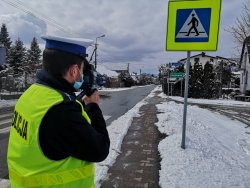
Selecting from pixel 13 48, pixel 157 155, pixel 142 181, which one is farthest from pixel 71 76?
pixel 13 48

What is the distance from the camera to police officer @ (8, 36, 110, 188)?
1860mm

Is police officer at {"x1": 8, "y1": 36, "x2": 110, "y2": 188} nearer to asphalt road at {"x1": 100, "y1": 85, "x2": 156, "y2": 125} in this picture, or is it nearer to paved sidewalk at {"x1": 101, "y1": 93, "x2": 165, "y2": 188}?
paved sidewalk at {"x1": 101, "y1": 93, "x2": 165, "y2": 188}

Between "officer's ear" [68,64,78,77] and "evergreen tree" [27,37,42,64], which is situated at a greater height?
"evergreen tree" [27,37,42,64]

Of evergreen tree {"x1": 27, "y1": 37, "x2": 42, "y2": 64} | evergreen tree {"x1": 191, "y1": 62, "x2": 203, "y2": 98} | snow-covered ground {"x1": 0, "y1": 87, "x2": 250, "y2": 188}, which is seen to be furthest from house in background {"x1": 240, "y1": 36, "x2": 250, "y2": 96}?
evergreen tree {"x1": 27, "y1": 37, "x2": 42, "y2": 64}

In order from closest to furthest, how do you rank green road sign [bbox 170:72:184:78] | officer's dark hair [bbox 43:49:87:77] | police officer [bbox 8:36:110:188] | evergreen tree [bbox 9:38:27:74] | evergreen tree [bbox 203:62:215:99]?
police officer [bbox 8:36:110:188] → officer's dark hair [bbox 43:49:87:77] → green road sign [bbox 170:72:184:78] → evergreen tree [bbox 203:62:215:99] → evergreen tree [bbox 9:38:27:74]

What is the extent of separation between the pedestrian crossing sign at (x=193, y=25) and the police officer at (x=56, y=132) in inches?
202

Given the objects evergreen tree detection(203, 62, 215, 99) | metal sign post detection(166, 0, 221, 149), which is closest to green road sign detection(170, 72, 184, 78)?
evergreen tree detection(203, 62, 215, 99)

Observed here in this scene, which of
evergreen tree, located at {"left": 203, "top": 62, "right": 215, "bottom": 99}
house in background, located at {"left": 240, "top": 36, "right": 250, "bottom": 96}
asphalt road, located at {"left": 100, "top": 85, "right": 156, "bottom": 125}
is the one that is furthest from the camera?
house in background, located at {"left": 240, "top": 36, "right": 250, "bottom": 96}

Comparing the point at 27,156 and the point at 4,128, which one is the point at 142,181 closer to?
the point at 27,156

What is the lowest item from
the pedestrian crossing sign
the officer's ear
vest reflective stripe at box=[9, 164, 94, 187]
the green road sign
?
the green road sign

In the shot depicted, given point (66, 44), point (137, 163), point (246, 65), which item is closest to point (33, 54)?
point (246, 65)

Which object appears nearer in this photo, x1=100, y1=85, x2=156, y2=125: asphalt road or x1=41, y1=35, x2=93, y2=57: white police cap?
x1=41, y1=35, x2=93, y2=57: white police cap

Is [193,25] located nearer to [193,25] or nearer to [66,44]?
[193,25]

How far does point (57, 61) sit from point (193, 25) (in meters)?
5.32
